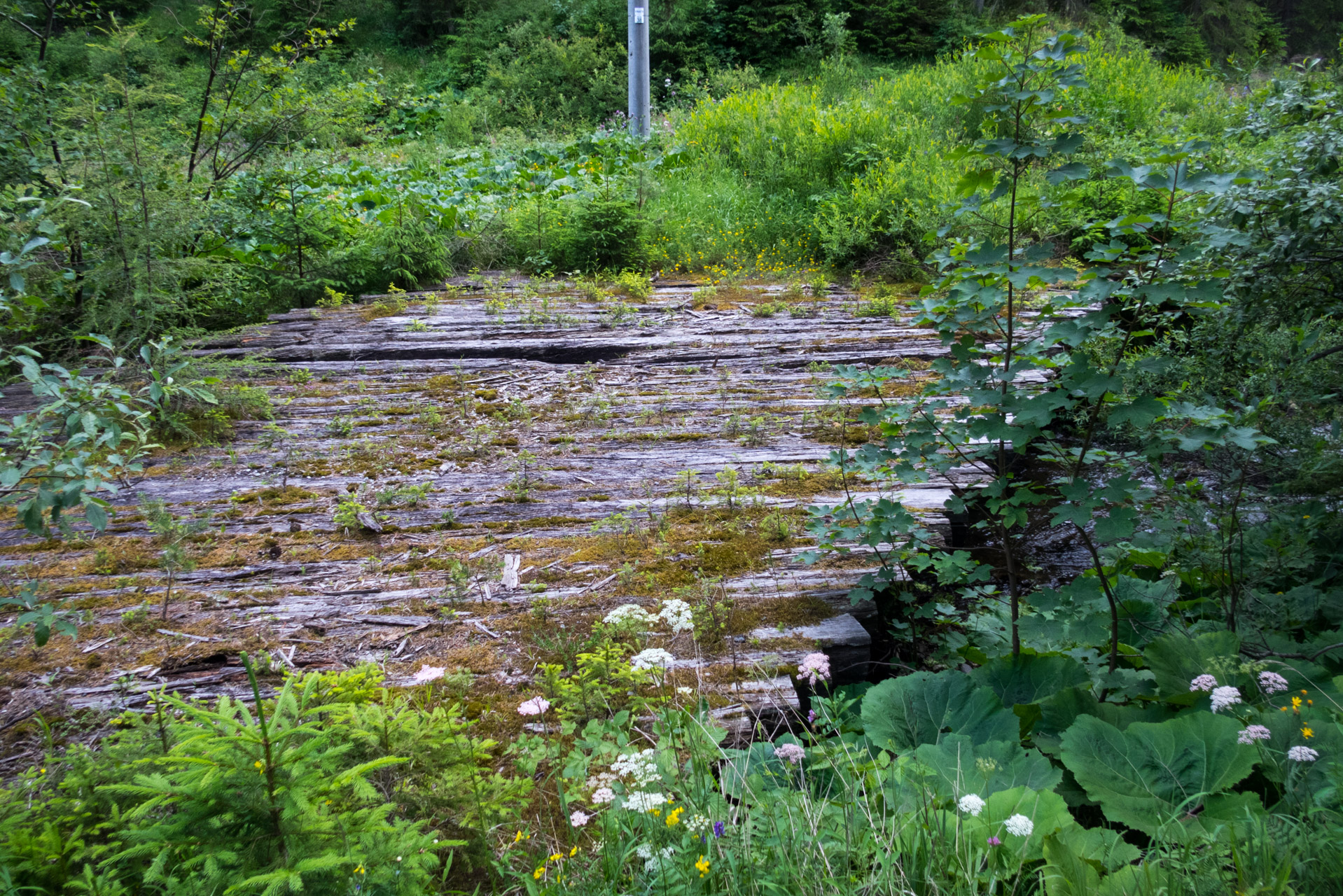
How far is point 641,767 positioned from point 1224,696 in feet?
5.04

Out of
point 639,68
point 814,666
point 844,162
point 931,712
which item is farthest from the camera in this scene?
point 639,68

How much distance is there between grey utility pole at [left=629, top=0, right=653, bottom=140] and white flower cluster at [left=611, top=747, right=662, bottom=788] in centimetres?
1024

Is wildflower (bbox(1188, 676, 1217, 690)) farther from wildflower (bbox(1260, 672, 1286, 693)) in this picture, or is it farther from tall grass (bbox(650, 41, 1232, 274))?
tall grass (bbox(650, 41, 1232, 274))

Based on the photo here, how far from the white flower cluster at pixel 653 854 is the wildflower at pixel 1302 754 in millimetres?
1412

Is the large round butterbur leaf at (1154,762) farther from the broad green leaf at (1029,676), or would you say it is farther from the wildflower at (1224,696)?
the broad green leaf at (1029,676)

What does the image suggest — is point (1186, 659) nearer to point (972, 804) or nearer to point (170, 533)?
point (972, 804)

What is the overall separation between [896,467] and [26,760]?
115 inches

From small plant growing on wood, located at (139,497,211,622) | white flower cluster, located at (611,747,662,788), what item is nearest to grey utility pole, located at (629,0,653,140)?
small plant growing on wood, located at (139,497,211,622)

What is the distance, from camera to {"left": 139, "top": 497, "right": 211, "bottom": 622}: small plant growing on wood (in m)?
3.03

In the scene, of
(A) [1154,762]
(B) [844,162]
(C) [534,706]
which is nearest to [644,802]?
(C) [534,706]

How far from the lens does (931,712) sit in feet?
7.45

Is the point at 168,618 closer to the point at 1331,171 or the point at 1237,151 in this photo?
the point at 1331,171

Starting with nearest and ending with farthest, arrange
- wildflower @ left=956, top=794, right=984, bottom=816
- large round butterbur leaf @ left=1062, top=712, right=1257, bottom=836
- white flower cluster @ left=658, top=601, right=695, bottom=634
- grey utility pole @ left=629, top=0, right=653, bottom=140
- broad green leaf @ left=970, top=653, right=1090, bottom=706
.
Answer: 1. wildflower @ left=956, top=794, right=984, bottom=816
2. large round butterbur leaf @ left=1062, top=712, right=1257, bottom=836
3. white flower cluster @ left=658, top=601, right=695, bottom=634
4. broad green leaf @ left=970, top=653, right=1090, bottom=706
5. grey utility pole @ left=629, top=0, right=653, bottom=140

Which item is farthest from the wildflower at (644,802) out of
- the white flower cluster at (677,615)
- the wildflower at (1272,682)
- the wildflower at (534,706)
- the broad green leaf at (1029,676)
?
the wildflower at (1272,682)
